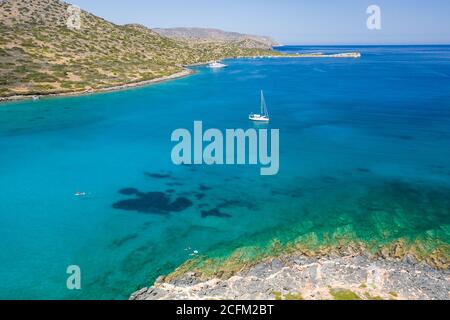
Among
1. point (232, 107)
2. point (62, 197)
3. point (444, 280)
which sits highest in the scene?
point (232, 107)

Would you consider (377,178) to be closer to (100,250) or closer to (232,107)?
(100,250)

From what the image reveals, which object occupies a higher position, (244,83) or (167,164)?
(244,83)

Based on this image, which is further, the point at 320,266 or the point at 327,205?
the point at 327,205

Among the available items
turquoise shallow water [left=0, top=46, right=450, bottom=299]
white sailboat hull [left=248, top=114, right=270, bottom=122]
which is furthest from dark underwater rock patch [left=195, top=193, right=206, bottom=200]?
white sailboat hull [left=248, top=114, right=270, bottom=122]

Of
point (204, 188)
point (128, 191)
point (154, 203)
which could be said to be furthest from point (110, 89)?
point (154, 203)

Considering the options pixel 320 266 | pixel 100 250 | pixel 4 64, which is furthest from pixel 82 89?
pixel 320 266
